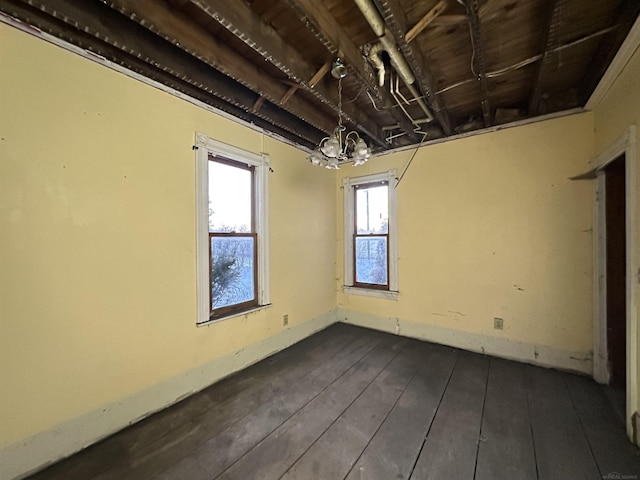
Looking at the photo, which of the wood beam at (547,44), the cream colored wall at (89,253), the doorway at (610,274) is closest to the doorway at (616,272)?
the doorway at (610,274)

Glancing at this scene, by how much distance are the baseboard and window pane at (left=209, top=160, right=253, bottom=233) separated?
1330 millimetres

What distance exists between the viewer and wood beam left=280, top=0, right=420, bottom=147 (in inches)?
56.7

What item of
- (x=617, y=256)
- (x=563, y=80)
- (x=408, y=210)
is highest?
(x=563, y=80)

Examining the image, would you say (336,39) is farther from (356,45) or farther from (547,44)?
(547,44)

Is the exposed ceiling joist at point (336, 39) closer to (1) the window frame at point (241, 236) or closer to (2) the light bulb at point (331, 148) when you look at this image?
(2) the light bulb at point (331, 148)

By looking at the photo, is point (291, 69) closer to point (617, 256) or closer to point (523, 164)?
point (523, 164)

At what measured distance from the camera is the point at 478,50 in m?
1.76

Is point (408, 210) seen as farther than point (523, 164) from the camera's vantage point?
Yes

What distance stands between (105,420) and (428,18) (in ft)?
11.1

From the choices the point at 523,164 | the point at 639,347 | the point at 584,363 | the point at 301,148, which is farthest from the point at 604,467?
the point at 301,148

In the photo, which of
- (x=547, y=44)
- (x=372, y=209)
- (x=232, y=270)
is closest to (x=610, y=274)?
(x=547, y=44)

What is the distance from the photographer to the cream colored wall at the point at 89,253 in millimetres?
1427

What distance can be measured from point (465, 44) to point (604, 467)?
9.39 ft

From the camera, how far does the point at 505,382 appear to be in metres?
2.31
